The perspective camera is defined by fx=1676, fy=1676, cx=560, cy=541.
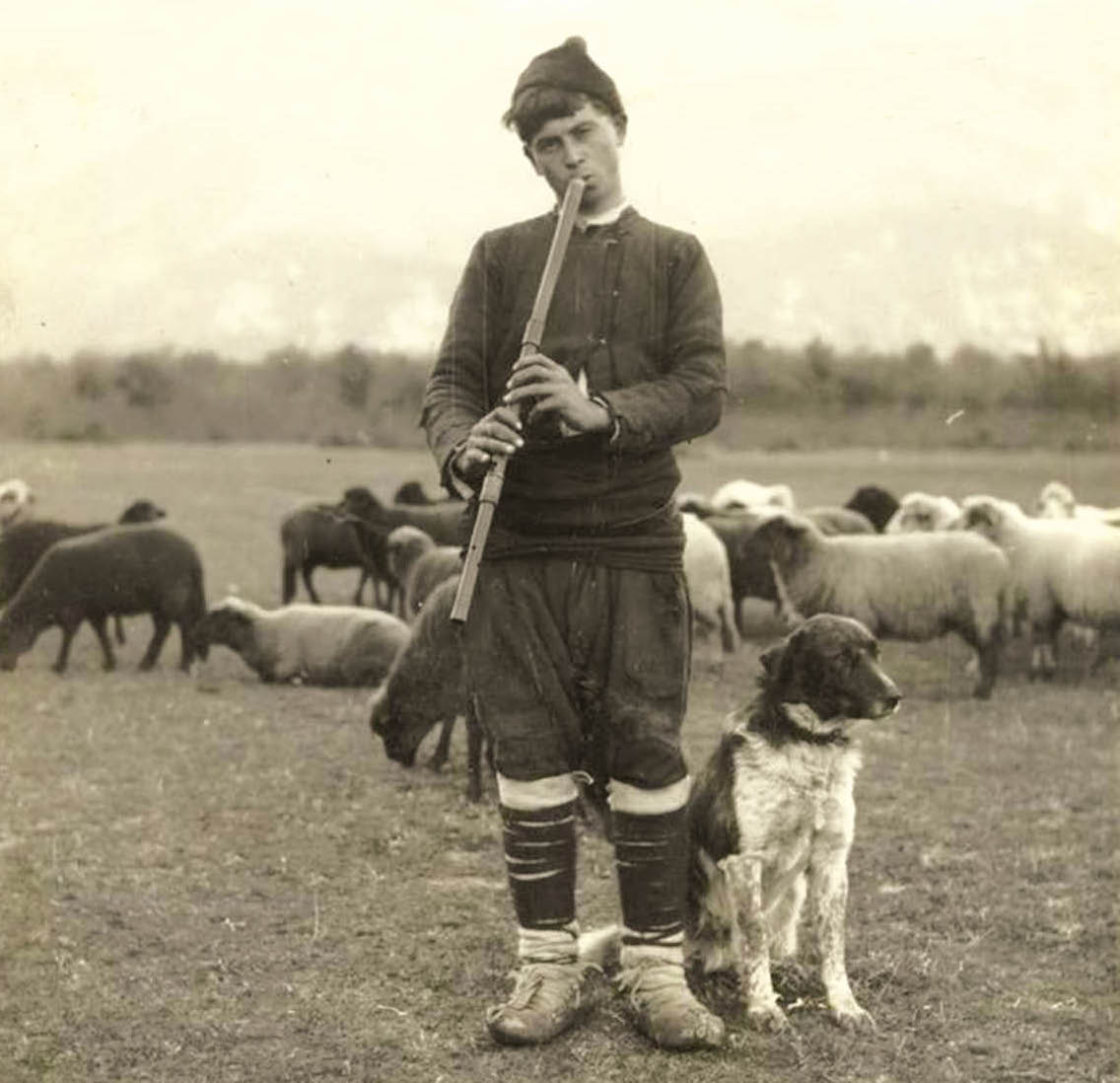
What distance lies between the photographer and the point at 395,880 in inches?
228

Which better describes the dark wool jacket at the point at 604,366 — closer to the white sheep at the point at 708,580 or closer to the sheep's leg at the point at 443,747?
the sheep's leg at the point at 443,747

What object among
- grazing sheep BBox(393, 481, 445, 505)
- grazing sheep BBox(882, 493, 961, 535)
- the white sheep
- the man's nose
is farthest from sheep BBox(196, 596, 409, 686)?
the man's nose

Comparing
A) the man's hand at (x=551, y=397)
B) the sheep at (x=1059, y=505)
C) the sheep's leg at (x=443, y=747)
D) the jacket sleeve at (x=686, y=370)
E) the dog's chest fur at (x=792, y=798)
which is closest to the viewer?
the man's hand at (x=551, y=397)

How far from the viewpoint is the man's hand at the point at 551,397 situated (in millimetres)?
3834

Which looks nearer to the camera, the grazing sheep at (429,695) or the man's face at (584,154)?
the man's face at (584,154)

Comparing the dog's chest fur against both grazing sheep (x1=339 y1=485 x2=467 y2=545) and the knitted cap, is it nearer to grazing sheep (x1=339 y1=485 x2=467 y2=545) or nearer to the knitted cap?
the knitted cap

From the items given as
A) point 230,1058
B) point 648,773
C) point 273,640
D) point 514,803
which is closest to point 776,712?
point 648,773

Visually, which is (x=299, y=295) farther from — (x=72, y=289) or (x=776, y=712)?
(x=776, y=712)

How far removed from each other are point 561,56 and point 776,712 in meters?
1.74

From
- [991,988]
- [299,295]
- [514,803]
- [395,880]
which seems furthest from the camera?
[299,295]

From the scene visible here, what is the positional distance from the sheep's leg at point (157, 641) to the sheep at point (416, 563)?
5.77ft

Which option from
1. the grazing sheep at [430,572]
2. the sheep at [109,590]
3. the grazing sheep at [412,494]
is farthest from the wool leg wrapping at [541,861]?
the grazing sheep at [412,494]

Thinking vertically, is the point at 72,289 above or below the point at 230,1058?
above

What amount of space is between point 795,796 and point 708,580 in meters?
7.56
